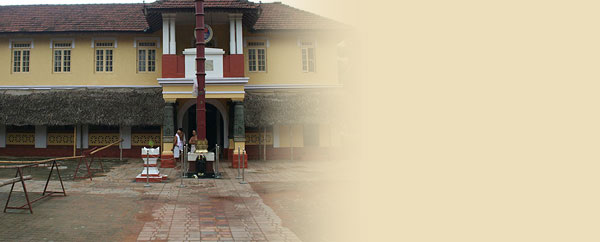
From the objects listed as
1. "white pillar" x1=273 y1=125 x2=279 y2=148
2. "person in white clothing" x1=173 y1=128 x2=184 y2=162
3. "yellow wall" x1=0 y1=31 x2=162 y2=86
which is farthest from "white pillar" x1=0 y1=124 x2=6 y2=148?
"white pillar" x1=273 y1=125 x2=279 y2=148

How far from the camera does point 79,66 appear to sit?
55.2ft

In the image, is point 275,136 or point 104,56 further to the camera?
point 104,56

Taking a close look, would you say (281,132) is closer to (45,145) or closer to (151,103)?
(151,103)

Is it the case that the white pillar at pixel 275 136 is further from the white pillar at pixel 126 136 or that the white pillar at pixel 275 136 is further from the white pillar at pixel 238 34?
the white pillar at pixel 126 136

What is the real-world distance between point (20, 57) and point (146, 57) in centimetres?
563

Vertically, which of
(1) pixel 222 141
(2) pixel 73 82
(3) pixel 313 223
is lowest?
(3) pixel 313 223

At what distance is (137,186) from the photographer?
912cm

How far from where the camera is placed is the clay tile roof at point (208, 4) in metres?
13.6

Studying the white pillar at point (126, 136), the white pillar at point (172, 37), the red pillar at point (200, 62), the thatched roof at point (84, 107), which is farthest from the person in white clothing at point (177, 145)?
the red pillar at point (200, 62)

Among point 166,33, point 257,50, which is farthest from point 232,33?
point 257,50

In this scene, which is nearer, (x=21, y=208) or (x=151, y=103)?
(x=21, y=208)

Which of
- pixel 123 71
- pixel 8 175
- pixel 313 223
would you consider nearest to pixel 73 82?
pixel 123 71

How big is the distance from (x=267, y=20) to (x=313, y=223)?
43.8ft

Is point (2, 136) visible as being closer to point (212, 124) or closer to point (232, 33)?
point (212, 124)
